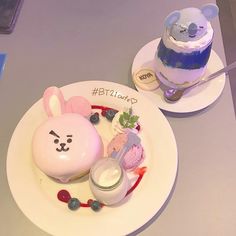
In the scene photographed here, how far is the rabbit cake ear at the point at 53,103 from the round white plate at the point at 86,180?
0.06 metres

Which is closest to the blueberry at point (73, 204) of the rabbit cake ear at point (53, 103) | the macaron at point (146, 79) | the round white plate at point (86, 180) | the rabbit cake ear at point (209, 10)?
the round white plate at point (86, 180)

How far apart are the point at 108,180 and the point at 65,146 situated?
0.09 metres

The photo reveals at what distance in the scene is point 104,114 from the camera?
0.75m

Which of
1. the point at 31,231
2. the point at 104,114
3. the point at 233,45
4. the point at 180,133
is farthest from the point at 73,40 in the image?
the point at 233,45

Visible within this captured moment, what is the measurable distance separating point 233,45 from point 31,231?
3.27ft

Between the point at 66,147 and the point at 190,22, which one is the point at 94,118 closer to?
the point at 66,147

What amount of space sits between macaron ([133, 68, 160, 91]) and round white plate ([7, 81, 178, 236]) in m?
0.04

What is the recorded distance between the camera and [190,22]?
632 mm

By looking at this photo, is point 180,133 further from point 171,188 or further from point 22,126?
point 22,126

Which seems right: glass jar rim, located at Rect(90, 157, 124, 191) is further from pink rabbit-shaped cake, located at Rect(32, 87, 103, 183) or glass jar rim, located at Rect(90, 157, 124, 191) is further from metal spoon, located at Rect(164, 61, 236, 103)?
metal spoon, located at Rect(164, 61, 236, 103)

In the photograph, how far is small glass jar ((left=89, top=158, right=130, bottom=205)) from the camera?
2.00 feet

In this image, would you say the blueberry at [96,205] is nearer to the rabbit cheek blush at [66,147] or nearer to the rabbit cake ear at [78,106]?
the rabbit cheek blush at [66,147]

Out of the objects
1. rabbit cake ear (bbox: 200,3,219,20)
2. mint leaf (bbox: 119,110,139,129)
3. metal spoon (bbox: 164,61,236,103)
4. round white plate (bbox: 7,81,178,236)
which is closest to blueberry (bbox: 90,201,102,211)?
round white plate (bbox: 7,81,178,236)

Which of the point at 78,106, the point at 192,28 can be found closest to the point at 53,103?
the point at 78,106
